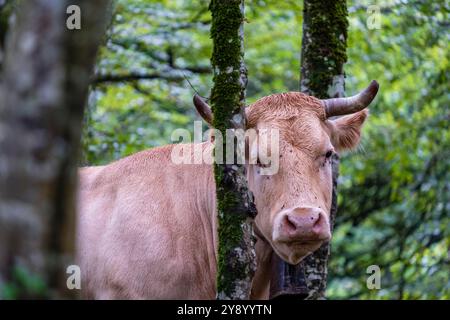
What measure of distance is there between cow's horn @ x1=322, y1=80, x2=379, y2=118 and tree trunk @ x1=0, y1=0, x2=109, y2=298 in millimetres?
4470

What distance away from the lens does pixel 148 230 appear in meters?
6.19

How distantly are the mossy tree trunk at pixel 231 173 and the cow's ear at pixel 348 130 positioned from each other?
6.16 feet

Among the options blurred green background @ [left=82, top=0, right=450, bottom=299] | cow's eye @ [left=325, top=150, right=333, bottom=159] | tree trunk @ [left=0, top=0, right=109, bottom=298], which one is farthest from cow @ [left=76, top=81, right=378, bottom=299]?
blurred green background @ [left=82, top=0, right=450, bottom=299]

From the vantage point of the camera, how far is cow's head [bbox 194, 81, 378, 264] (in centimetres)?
562

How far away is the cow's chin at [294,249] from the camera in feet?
18.7

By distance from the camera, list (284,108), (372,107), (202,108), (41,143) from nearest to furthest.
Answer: (41,143), (202,108), (284,108), (372,107)

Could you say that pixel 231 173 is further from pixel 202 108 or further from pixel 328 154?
pixel 328 154

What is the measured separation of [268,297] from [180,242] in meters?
0.98

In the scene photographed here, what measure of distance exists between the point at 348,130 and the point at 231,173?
2.22 metres

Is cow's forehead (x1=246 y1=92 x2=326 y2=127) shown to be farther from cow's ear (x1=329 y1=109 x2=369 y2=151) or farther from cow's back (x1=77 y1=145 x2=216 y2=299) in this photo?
cow's back (x1=77 y1=145 x2=216 y2=299)

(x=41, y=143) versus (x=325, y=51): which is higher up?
(x=325, y=51)

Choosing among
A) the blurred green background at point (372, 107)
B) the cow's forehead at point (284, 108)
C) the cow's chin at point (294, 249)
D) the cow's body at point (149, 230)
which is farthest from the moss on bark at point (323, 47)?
the blurred green background at point (372, 107)

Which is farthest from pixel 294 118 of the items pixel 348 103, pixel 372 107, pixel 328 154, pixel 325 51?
pixel 372 107

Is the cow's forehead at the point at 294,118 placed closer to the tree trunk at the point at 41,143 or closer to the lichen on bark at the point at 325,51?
the lichen on bark at the point at 325,51
